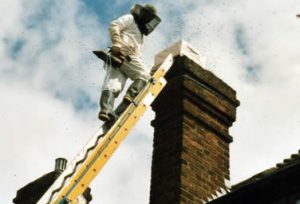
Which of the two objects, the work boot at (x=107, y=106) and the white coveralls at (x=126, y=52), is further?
the white coveralls at (x=126, y=52)

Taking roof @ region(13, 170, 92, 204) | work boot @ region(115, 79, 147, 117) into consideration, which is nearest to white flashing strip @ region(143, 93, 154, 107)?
work boot @ region(115, 79, 147, 117)

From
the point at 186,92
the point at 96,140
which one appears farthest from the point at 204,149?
the point at 96,140

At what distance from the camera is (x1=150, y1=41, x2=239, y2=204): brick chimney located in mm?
8062

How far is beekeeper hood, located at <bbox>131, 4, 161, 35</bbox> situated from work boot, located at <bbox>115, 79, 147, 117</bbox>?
670mm

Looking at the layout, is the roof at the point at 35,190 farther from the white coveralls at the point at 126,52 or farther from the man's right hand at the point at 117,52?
the man's right hand at the point at 117,52

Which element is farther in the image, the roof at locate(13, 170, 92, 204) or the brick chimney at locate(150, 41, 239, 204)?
the roof at locate(13, 170, 92, 204)

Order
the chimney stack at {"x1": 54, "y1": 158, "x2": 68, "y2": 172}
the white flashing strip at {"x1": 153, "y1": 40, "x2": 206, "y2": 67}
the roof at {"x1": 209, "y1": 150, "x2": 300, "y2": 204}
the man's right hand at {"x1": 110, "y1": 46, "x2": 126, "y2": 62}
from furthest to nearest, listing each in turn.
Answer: the chimney stack at {"x1": 54, "y1": 158, "x2": 68, "y2": 172} → the white flashing strip at {"x1": 153, "y1": 40, "x2": 206, "y2": 67} → the man's right hand at {"x1": 110, "y1": 46, "x2": 126, "y2": 62} → the roof at {"x1": 209, "y1": 150, "x2": 300, "y2": 204}

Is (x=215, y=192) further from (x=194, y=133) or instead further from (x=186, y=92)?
(x=186, y=92)

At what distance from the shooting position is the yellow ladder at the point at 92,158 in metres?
5.52

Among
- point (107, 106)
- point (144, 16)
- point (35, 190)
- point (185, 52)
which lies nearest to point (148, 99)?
point (107, 106)

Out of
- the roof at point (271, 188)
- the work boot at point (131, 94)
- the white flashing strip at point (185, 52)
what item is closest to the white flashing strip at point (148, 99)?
the work boot at point (131, 94)

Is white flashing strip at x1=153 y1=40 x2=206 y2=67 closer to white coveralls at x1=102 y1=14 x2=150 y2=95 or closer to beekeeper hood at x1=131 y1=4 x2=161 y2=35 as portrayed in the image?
beekeeper hood at x1=131 y1=4 x2=161 y2=35

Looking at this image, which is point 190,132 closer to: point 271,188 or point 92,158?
point 271,188

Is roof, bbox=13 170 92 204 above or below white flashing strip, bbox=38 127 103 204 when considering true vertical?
above
